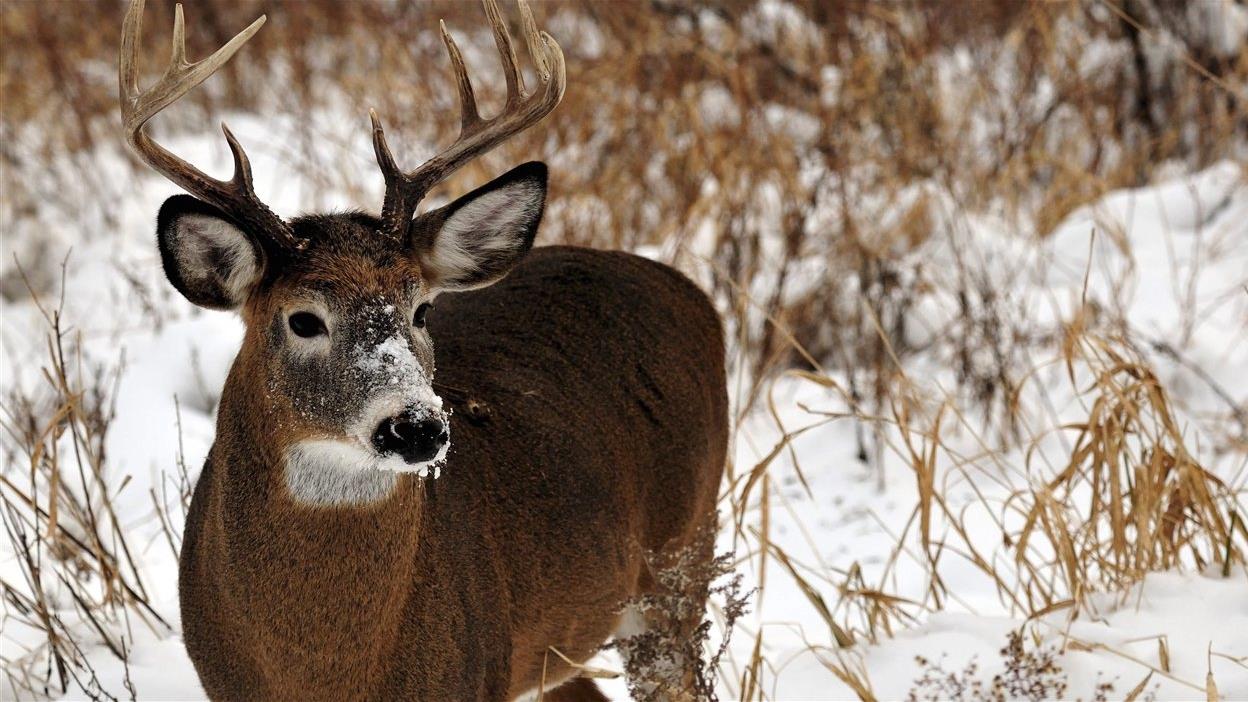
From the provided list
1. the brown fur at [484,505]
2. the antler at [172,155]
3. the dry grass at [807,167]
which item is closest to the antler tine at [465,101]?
the brown fur at [484,505]

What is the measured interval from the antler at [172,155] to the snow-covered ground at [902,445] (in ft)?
3.33

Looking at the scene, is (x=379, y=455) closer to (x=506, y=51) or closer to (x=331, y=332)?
(x=331, y=332)

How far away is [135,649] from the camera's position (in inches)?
157

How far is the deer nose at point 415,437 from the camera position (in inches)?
102

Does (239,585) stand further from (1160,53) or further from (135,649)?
(1160,53)

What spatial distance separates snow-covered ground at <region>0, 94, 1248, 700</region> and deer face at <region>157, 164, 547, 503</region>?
0.92m

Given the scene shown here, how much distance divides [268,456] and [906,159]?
522 centimetres

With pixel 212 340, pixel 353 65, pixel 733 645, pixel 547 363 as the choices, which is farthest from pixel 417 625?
pixel 353 65

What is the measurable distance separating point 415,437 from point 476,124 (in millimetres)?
868

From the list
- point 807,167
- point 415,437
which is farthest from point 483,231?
point 807,167

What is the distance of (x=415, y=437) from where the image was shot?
2.60 metres

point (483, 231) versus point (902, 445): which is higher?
point (902, 445)

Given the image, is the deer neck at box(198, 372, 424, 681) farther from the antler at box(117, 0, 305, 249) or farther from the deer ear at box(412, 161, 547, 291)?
the deer ear at box(412, 161, 547, 291)

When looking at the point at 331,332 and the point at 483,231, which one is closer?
the point at 331,332
